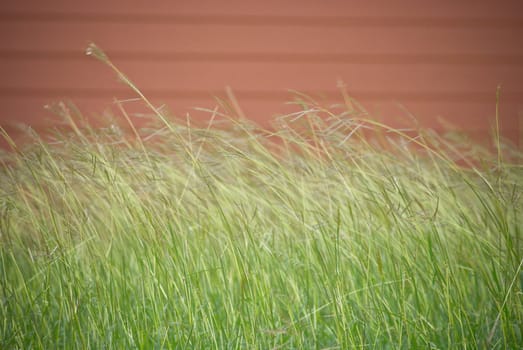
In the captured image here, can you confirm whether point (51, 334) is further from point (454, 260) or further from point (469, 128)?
point (469, 128)

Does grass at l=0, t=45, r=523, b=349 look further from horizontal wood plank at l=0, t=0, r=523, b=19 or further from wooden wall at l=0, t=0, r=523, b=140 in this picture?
horizontal wood plank at l=0, t=0, r=523, b=19

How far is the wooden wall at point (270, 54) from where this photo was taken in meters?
3.66

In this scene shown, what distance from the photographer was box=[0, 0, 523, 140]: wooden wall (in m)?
3.66

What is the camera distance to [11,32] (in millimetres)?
3623

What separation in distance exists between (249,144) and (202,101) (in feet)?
5.97

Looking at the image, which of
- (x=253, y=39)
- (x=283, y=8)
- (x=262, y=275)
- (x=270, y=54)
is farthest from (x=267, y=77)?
(x=262, y=275)

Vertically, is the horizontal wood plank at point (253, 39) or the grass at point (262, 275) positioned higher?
the horizontal wood plank at point (253, 39)

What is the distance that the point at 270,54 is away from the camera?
12.3 ft

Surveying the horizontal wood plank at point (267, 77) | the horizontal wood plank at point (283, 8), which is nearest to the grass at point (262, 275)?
the horizontal wood plank at point (267, 77)

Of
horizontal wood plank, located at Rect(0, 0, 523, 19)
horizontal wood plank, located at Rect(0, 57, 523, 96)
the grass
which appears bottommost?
the grass

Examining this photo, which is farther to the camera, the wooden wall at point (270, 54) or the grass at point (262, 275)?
the wooden wall at point (270, 54)

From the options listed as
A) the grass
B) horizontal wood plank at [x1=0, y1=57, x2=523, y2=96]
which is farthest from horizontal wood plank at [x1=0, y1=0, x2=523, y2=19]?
the grass

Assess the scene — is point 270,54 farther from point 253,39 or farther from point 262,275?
point 262,275

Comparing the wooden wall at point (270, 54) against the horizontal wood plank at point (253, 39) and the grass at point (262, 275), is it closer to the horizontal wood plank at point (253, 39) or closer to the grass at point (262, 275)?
the horizontal wood plank at point (253, 39)
